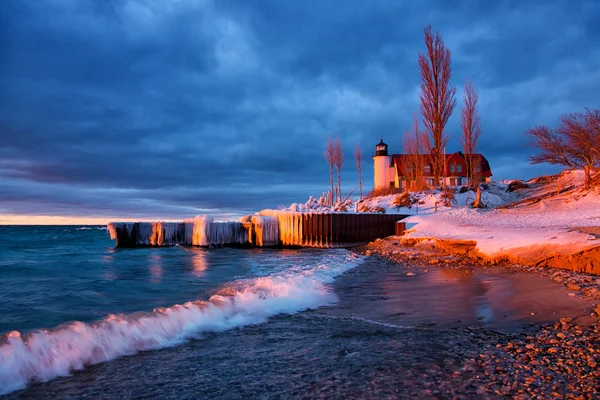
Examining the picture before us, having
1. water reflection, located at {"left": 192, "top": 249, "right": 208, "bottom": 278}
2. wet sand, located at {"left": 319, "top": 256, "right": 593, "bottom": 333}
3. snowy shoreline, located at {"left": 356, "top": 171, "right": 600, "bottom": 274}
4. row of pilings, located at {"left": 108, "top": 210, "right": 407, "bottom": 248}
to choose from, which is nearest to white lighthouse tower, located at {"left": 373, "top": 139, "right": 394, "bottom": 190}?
snowy shoreline, located at {"left": 356, "top": 171, "right": 600, "bottom": 274}

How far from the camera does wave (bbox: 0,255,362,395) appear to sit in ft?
14.3

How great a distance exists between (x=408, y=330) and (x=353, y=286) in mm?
3952

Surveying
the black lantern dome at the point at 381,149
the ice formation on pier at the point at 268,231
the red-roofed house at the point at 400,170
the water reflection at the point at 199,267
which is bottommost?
the water reflection at the point at 199,267

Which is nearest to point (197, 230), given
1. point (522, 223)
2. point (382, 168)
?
point (522, 223)

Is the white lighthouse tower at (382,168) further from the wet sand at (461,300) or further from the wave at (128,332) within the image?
the wave at (128,332)

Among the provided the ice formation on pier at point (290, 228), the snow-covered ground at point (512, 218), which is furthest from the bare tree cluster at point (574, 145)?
the ice formation on pier at point (290, 228)

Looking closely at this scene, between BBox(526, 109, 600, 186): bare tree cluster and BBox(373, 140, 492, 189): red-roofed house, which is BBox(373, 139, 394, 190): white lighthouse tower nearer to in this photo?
BBox(373, 140, 492, 189): red-roofed house

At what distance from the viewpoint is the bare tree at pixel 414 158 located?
1528 inches

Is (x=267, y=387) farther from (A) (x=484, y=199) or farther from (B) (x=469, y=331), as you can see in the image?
(A) (x=484, y=199)

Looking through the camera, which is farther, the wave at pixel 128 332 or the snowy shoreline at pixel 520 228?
the snowy shoreline at pixel 520 228

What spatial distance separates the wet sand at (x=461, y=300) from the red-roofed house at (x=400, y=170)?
124ft

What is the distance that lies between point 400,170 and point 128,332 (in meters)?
44.8

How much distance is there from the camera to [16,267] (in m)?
14.9

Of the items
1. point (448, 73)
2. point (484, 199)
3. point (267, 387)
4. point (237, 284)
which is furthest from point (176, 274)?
point (448, 73)
